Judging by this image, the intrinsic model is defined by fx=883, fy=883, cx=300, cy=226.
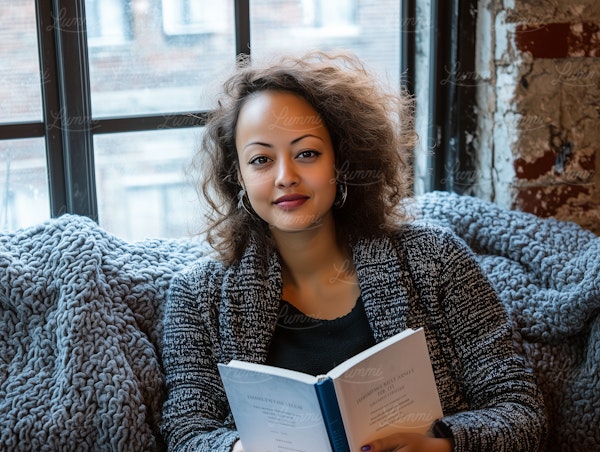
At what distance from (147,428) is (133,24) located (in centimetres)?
80

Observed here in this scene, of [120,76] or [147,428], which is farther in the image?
[120,76]

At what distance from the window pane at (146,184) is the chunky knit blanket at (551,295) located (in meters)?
0.51

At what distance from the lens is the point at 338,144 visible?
60.2 inches

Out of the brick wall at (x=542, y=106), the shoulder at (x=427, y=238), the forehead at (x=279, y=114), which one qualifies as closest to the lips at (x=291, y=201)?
the forehead at (x=279, y=114)

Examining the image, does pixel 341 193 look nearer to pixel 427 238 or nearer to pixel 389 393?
pixel 427 238

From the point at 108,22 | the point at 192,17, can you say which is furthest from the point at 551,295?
the point at 108,22

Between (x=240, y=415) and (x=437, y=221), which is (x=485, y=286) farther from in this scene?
(x=240, y=415)

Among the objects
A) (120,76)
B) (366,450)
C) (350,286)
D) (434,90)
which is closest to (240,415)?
(366,450)

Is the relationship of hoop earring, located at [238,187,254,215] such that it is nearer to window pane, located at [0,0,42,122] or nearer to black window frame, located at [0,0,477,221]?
black window frame, located at [0,0,477,221]

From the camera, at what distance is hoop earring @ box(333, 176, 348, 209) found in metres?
1.55

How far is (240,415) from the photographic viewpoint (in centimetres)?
129

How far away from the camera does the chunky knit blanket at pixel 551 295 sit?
1.56 m

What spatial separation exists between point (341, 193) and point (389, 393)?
17.0 inches

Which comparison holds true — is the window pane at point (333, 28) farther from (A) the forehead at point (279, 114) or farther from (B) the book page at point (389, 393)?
(B) the book page at point (389, 393)
